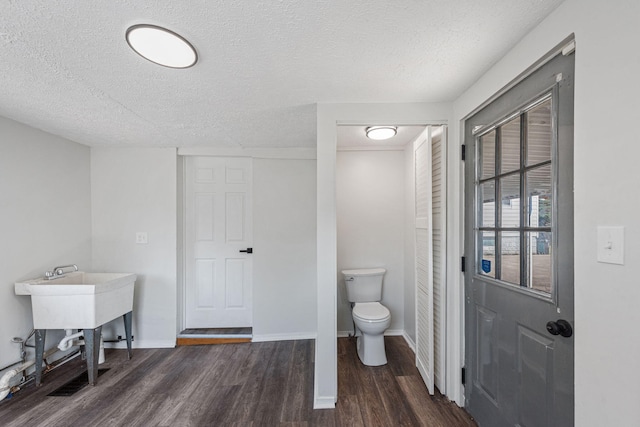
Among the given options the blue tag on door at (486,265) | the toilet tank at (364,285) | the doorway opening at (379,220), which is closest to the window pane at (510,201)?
the blue tag on door at (486,265)

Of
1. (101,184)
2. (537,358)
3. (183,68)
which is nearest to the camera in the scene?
(537,358)

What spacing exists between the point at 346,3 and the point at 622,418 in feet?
5.59

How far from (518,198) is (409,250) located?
1536 millimetres

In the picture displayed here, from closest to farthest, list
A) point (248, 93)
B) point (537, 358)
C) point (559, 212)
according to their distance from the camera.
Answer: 1. point (559, 212)
2. point (537, 358)
3. point (248, 93)

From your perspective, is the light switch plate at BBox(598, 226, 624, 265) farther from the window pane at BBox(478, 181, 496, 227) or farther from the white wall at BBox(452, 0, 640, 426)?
the window pane at BBox(478, 181, 496, 227)

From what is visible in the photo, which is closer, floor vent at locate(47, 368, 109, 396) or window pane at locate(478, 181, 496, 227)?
window pane at locate(478, 181, 496, 227)

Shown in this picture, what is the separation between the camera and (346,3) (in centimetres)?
102

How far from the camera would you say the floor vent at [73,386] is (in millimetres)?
2057

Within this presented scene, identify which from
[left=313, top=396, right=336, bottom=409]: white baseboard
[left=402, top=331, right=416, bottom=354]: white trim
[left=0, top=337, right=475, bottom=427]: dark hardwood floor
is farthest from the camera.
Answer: [left=402, top=331, right=416, bottom=354]: white trim

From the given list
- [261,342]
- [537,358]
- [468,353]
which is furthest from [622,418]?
[261,342]

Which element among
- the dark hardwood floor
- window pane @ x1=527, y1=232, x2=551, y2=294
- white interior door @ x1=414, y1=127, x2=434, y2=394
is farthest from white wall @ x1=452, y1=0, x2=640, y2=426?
the dark hardwood floor

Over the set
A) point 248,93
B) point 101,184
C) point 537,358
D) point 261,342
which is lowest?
point 261,342

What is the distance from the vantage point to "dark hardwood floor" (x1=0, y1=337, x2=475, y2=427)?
177 cm

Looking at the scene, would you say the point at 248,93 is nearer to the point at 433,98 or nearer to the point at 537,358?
the point at 433,98
